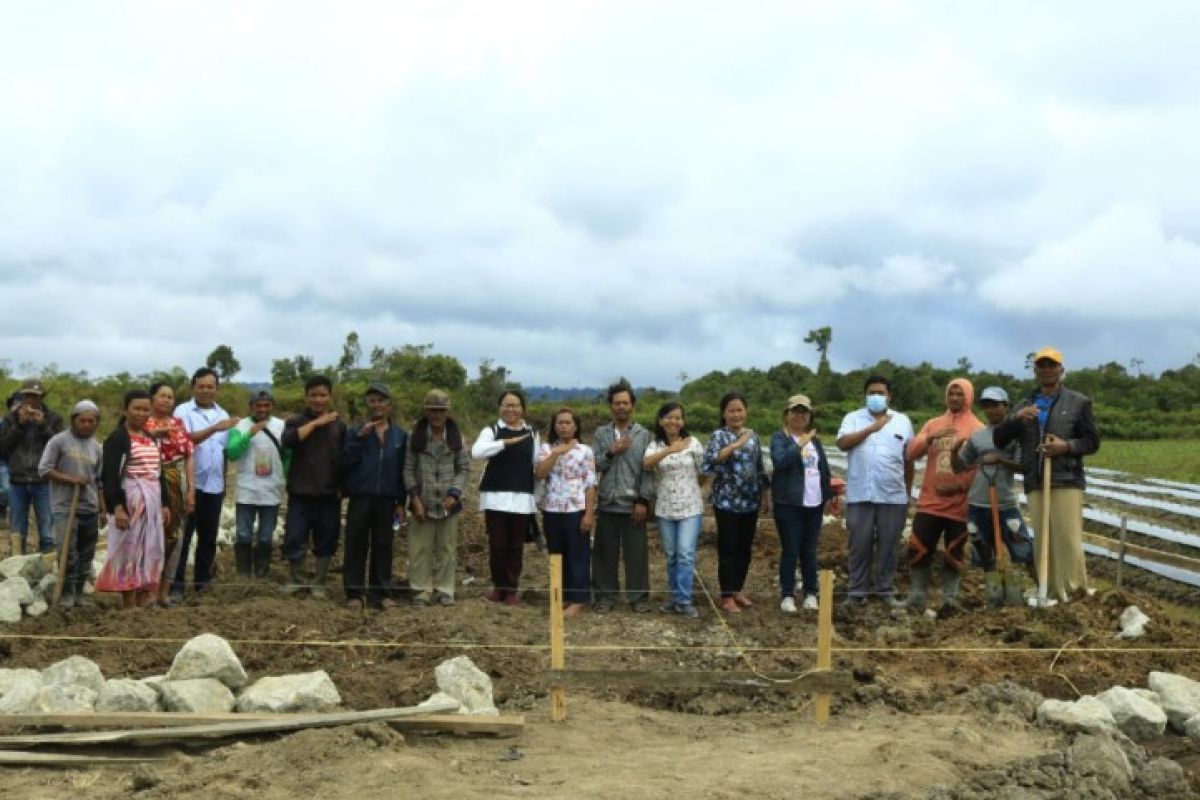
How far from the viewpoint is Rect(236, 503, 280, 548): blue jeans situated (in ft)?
31.5

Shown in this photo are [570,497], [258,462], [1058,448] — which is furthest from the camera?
[258,462]

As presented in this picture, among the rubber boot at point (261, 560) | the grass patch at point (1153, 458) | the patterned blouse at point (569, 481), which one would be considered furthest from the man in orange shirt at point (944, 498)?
the grass patch at point (1153, 458)

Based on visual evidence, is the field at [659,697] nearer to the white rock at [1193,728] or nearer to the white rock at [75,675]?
the white rock at [1193,728]

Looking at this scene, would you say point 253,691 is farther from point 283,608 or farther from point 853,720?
point 853,720

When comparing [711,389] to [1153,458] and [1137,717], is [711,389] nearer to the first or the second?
[1153,458]

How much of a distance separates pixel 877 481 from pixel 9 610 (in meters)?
6.64

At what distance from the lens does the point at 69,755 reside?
5762mm

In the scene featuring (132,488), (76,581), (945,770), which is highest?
(132,488)

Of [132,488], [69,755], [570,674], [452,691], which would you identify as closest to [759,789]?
[570,674]

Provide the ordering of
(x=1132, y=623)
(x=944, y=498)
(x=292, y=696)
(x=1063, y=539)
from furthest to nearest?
1. (x=944, y=498)
2. (x=1063, y=539)
3. (x=1132, y=623)
4. (x=292, y=696)

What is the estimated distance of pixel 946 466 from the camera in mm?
8938

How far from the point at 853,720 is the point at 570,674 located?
1.65 meters

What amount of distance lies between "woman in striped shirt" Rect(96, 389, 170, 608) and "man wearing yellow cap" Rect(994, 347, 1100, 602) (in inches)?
250

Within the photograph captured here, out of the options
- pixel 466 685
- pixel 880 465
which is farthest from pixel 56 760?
pixel 880 465
